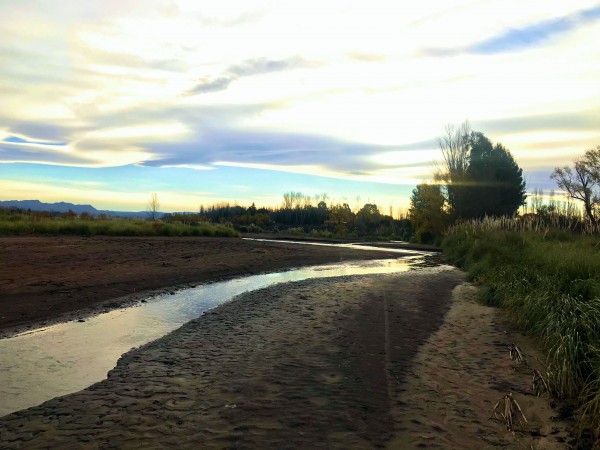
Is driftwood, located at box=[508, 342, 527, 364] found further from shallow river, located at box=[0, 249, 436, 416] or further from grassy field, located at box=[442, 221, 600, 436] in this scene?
shallow river, located at box=[0, 249, 436, 416]

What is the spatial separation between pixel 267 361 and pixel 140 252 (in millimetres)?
16856

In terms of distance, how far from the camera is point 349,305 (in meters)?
11.9

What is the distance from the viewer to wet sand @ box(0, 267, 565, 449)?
14.8 ft

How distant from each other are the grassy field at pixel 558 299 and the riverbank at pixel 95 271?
911 cm

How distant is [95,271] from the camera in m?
15.6

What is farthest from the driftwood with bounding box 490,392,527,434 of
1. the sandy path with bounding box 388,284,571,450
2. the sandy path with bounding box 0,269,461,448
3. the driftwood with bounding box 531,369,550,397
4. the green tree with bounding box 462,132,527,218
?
the green tree with bounding box 462,132,527,218

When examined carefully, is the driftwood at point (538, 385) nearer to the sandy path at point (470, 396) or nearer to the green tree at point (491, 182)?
the sandy path at point (470, 396)

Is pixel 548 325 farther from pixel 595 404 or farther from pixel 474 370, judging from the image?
pixel 595 404

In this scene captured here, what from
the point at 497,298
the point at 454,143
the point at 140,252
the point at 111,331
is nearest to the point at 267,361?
the point at 111,331

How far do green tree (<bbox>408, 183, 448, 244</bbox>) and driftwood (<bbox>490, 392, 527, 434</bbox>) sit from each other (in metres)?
42.3

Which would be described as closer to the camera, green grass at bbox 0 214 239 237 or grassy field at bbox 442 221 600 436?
grassy field at bbox 442 221 600 436

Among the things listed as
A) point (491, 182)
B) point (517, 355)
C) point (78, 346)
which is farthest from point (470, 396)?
point (491, 182)

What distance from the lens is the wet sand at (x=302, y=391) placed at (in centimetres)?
452

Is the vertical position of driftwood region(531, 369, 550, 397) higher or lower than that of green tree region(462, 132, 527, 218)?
lower
